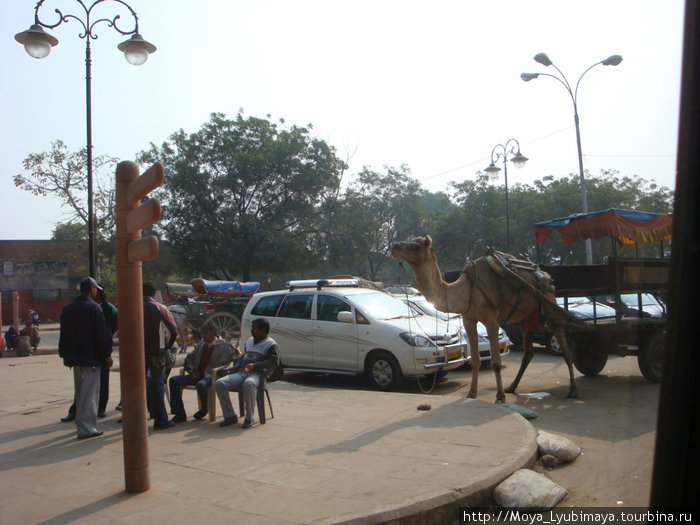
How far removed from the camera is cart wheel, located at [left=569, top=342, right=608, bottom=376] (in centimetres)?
1077

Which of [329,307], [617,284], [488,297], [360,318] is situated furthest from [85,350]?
[617,284]

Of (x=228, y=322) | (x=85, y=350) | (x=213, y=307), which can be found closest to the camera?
(x=85, y=350)

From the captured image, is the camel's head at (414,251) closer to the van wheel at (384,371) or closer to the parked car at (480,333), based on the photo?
the parked car at (480,333)

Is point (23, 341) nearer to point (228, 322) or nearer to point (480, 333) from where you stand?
point (228, 322)

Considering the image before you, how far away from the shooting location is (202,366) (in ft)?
25.5

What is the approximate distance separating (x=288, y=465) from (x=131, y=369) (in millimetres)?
1748

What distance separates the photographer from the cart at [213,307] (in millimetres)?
18641

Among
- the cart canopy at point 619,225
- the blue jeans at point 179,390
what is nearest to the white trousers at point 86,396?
the blue jeans at point 179,390

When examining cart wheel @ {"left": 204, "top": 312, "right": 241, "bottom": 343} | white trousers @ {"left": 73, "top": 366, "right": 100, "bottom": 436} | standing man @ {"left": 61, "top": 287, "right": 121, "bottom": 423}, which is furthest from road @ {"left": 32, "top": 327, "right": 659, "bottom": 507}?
cart wheel @ {"left": 204, "top": 312, "right": 241, "bottom": 343}

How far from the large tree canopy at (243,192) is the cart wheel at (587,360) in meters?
20.1

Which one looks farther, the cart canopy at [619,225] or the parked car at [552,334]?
the parked car at [552,334]

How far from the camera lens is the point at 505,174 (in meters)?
20.5

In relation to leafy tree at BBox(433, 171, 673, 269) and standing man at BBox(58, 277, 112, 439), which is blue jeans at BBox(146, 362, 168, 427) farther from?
leafy tree at BBox(433, 171, 673, 269)

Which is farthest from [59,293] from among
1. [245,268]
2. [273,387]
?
[273,387]
